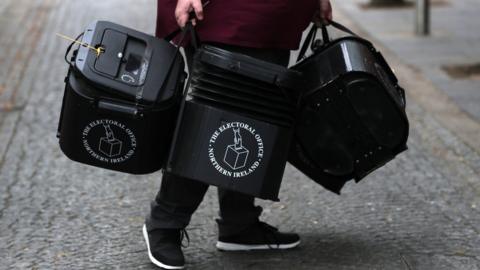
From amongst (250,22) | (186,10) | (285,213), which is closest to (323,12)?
(250,22)

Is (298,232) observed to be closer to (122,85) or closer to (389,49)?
(122,85)

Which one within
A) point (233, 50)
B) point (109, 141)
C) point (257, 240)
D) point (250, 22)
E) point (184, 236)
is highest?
point (250, 22)

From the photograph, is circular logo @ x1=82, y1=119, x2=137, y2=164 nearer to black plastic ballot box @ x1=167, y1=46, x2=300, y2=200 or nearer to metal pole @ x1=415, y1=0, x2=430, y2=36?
black plastic ballot box @ x1=167, y1=46, x2=300, y2=200

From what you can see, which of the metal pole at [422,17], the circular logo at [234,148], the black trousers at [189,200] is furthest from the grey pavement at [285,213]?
the metal pole at [422,17]

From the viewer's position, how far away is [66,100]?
132 inches

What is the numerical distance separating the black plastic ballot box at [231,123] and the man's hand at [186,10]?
131mm

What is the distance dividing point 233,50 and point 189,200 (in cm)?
65

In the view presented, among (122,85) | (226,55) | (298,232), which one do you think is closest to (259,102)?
(226,55)

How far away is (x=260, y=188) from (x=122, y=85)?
2.18 ft

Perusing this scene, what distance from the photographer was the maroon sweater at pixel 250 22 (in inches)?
135

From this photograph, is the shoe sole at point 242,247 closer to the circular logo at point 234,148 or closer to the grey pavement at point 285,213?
the grey pavement at point 285,213

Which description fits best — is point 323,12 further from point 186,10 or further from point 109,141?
point 109,141

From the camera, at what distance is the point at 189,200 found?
3.62 m

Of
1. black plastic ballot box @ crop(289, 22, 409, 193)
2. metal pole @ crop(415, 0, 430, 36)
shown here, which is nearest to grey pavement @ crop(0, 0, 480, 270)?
black plastic ballot box @ crop(289, 22, 409, 193)
